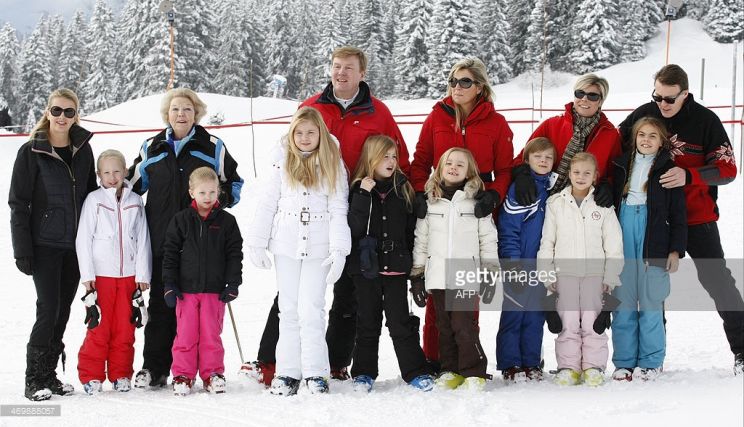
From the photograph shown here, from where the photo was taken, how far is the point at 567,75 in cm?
4162

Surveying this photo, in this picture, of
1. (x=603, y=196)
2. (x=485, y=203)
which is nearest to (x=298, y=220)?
(x=485, y=203)

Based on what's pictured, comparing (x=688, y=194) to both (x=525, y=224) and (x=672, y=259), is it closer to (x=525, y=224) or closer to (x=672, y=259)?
(x=672, y=259)

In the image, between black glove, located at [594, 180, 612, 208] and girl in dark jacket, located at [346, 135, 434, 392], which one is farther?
black glove, located at [594, 180, 612, 208]

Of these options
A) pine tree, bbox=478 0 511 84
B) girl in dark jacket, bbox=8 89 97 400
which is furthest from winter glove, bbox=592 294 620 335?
pine tree, bbox=478 0 511 84

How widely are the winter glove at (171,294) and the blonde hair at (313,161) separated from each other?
95 cm

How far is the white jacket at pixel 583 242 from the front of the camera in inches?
171

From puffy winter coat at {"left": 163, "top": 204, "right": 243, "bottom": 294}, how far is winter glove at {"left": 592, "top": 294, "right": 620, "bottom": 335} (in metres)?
2.20

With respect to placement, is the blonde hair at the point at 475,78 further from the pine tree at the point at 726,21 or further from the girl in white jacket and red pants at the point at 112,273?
the pine tree at the point at 726,21

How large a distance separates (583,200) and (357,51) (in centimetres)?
173

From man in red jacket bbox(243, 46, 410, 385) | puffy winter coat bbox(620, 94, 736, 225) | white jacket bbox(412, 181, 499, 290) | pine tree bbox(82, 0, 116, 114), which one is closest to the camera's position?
white jacket bbox(412, 181, 499, 290)

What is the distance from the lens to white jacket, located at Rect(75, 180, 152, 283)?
4.35 metres

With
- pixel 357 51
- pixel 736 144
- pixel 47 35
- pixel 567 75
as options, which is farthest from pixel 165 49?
pixel 357 51

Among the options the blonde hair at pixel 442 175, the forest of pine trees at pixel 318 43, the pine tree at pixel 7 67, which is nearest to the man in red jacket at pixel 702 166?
the blonde hair at pixel 442 175

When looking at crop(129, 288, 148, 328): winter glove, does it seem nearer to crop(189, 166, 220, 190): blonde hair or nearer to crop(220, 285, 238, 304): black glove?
crop(220, 285, 238, 304): black glove
